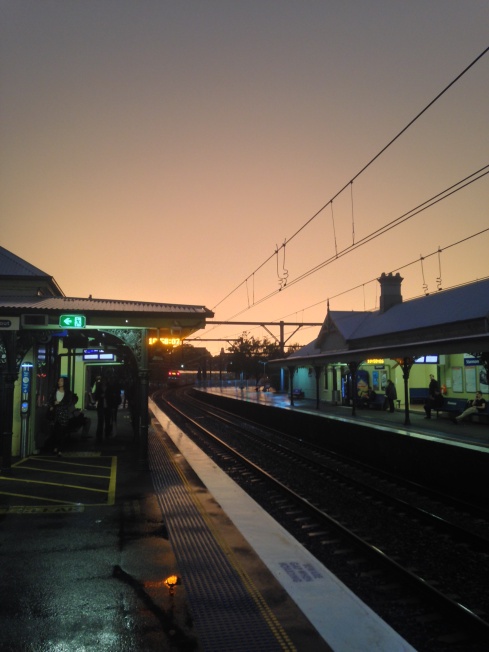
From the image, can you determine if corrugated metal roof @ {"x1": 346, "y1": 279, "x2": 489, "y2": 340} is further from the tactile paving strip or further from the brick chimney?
the tactile paving strip

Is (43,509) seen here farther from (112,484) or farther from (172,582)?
(172,582)

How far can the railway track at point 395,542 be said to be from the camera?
5.20 m

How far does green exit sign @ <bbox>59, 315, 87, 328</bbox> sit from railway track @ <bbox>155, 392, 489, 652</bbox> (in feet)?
16.0

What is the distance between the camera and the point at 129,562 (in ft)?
19.5

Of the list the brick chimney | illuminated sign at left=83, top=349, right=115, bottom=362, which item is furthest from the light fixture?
the brick chimney

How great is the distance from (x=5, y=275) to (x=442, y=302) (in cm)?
1864

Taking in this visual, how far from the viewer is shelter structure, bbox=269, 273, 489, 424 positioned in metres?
16.8

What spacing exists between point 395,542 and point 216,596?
3696mm

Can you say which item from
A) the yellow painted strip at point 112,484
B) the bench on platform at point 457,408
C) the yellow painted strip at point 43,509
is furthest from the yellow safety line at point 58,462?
the bench on platform at point 457,408

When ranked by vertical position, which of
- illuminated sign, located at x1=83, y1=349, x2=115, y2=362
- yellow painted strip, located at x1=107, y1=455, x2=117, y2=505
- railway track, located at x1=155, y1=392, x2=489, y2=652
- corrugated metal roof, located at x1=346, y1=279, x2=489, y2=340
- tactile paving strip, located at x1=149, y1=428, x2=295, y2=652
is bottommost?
railway track, located at x1=155, y1=392, x2=489, y2=652

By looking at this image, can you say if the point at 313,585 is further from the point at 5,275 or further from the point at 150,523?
the point at 5,275

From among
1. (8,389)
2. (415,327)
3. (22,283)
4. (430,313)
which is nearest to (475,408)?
(415,327)

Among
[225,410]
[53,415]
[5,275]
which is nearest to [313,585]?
[53,415]

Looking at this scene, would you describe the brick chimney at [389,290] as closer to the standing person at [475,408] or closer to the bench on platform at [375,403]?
the bench on platform at [375,403]
